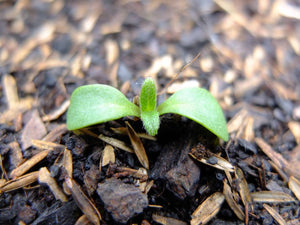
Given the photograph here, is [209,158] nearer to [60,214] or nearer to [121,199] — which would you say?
[121,199]

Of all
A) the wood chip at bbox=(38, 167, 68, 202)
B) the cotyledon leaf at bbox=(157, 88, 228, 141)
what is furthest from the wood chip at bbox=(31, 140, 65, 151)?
the cotyledon leaf at bbox=(157, 88, 228, 141)

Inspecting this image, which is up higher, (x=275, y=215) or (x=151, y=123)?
(x=151, y=123)

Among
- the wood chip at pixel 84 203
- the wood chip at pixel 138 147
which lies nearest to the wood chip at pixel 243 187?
the wood chip at pixel 138 147

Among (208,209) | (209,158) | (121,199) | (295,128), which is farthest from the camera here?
(295,128)

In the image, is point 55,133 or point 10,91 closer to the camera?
point 55,133

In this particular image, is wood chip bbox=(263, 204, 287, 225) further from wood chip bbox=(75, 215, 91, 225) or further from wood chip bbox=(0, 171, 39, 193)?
wood chip bbox=(0, 171, 39, 193)

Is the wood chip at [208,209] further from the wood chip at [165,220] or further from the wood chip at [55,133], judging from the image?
the wood chip at [55,133]

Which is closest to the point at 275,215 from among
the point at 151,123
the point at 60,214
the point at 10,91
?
the point at 151,123
